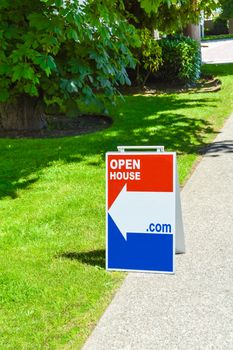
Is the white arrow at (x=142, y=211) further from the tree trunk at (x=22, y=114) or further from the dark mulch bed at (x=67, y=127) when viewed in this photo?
the tree trunk at (x=22, y=114)

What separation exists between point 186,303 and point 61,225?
2.12 metres

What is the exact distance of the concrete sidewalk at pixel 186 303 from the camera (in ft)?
11.7

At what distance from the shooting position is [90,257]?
4.95m

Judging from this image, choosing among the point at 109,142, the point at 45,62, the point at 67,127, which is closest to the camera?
the point at 45,62

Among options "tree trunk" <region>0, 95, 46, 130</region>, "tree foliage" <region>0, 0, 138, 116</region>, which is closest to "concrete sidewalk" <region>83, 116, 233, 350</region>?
"tree foliage" <region>0, 0, 138, 116</region>

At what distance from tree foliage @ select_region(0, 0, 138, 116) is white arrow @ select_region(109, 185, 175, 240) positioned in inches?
162

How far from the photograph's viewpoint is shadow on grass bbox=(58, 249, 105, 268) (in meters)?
4.84

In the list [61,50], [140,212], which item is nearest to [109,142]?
[61,50]

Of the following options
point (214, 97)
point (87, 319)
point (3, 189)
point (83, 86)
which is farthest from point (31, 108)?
point (87, 319)

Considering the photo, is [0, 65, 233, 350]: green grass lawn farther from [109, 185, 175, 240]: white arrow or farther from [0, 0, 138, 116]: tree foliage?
[0, 0, 138, 116]: tree foliage

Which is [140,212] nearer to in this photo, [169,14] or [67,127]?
[67,127]

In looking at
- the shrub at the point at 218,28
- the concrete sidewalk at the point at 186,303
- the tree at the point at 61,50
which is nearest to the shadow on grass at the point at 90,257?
the concrete sidewalk at the point at 186,303

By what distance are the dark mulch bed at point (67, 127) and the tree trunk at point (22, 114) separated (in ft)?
0.41

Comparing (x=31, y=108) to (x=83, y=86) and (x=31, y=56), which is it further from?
(x=31, y=56)
